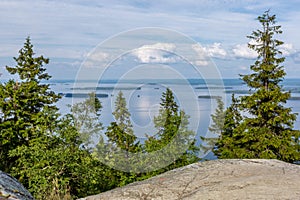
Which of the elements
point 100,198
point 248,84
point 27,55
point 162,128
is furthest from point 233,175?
point 27,55

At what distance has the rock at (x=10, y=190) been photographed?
17.2ft

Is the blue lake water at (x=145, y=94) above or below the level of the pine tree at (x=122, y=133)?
above

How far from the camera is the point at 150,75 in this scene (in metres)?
15.4

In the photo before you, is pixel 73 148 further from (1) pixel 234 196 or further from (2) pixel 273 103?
(2) pixel 273 103

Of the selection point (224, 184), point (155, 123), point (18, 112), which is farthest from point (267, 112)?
point (224, 184)

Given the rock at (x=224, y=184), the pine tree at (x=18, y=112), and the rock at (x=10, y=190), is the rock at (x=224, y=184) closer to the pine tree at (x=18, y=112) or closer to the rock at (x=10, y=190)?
the rock at (x=10, y=190)

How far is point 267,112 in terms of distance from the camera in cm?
2708

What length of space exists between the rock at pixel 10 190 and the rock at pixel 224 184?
96 cm

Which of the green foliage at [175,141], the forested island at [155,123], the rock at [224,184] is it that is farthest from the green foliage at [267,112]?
the rock at [224,184]

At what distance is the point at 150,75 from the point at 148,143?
809 centimetres

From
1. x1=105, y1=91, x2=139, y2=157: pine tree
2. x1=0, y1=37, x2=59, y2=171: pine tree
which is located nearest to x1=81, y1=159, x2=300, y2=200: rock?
x1=0, y1=37, x2=59, y2=171: pine tree

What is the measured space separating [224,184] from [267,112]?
74.7ft

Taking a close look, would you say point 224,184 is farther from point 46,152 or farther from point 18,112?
point 18,112

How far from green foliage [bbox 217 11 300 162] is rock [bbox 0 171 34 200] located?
2195 cm
